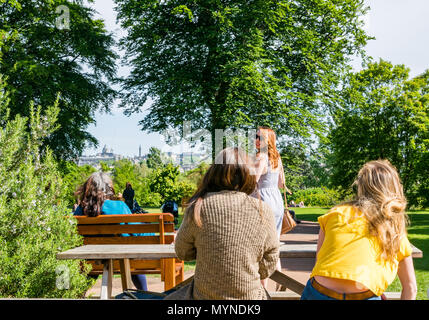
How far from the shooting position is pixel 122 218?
189 inches

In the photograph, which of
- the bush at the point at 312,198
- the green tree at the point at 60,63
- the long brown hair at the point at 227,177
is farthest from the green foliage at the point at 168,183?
the long brown hair at the point at 227,177

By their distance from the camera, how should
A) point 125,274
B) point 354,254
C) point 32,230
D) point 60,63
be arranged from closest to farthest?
point 354,254 → point 125,274 → point 32,230 → point 60,63

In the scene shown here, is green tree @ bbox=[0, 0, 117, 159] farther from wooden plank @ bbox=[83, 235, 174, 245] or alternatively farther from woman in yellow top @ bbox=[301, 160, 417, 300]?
woman in yellow top @ bbox=[301, 160, 417, 300]

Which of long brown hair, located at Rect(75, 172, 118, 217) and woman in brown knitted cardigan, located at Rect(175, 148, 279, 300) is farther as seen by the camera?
long brown hair, located at Rect(75, 172, 118, 217)

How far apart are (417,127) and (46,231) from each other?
2185cm

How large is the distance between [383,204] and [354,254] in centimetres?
34

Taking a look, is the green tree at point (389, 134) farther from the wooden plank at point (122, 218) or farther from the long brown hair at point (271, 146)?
the wooden plank at point (122, 218)

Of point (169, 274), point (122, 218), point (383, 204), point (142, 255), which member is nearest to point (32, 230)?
point (122, 218)

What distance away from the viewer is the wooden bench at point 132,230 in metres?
4.86

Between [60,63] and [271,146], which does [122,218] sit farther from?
[60,63]

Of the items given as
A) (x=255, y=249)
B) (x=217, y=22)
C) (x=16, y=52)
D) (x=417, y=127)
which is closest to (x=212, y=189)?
(x=255, y=249)

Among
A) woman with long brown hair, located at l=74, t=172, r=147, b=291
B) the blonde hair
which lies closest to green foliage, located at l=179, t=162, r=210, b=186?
the blonde hair

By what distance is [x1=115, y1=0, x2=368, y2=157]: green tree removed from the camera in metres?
15.3

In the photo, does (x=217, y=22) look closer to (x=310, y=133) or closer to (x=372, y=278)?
(x=310, y=133)
